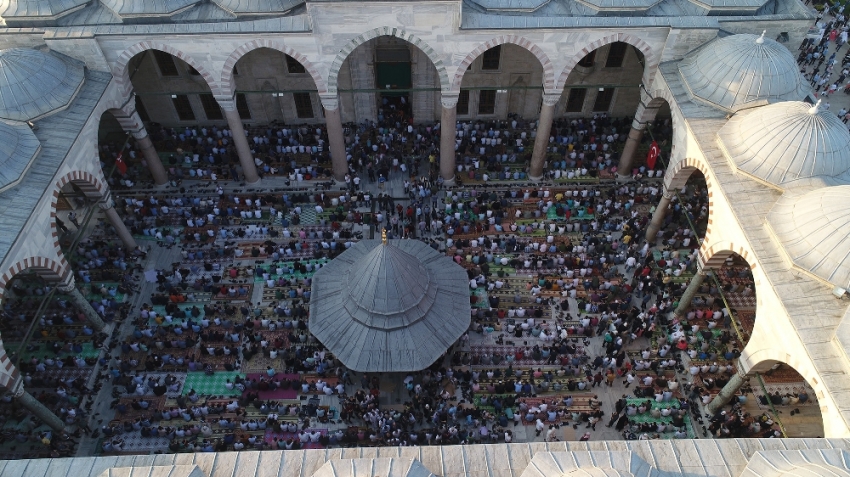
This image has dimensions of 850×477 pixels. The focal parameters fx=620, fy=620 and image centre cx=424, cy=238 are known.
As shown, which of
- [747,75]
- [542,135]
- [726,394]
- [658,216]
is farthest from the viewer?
[542,135]

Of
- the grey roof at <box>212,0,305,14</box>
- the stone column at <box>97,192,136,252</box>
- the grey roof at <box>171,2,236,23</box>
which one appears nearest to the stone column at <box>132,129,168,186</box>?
the stone column at <box>97,192,136,252</box>

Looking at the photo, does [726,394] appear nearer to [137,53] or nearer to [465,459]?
[465,459]

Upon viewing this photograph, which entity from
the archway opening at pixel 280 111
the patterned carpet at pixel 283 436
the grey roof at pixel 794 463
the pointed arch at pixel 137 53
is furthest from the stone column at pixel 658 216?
the pointed arch at pixel 137 53

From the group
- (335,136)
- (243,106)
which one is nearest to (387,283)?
(335,136)

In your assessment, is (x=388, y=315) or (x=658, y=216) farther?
(x=658, y=216)

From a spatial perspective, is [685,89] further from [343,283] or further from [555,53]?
[343,283]

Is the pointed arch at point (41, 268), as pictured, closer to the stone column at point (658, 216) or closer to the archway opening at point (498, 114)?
the archway opening at point (498, 114)

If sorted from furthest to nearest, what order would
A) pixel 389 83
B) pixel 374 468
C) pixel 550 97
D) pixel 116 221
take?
1. pixel 389 83
2. pixel 550 97
3. pixel 116 221
4. pixel 374 468
